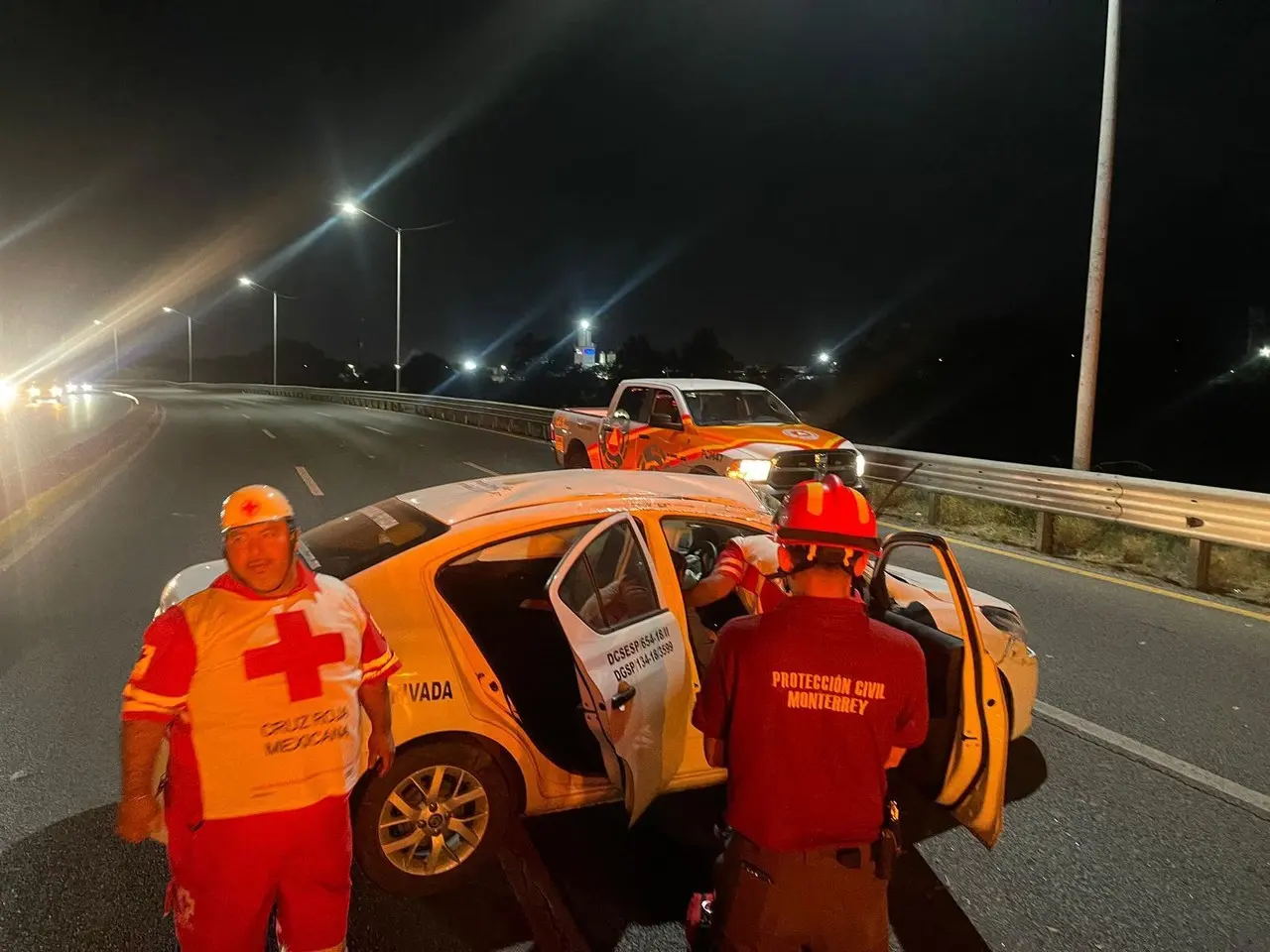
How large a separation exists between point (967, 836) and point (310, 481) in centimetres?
1246

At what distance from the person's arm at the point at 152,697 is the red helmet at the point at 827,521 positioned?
148cm

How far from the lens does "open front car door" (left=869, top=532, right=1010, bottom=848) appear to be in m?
2.89

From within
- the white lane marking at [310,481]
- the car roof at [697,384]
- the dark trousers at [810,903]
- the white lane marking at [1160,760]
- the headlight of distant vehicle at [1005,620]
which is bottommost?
the white lane marking at [1160,760]

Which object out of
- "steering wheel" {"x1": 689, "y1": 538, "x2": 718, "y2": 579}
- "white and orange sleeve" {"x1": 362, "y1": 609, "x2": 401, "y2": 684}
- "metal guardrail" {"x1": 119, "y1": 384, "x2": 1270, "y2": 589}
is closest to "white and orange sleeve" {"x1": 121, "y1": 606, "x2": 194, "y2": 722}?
"white and orange sleeve" {"x1": 362, "y1": 609, "x2": 401, "y2": 684}

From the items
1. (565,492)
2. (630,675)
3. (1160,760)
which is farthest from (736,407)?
(630,675)

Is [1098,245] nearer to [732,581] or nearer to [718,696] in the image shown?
[732,581]

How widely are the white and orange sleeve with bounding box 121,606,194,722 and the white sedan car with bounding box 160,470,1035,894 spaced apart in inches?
44.1

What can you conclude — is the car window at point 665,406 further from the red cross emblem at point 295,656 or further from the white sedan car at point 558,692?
the red cross emblem at point 295,656

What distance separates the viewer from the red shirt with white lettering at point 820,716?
1.97 meters

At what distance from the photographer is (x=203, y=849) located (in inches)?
83.7

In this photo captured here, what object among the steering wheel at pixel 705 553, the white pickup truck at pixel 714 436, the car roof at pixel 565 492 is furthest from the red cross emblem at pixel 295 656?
the white pickup truck at pixel 714 436

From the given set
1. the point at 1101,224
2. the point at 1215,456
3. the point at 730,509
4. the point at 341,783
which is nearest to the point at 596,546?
the point at 730,509

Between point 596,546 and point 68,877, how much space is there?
2710 millimetres

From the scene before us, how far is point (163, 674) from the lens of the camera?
2094 millimetres
